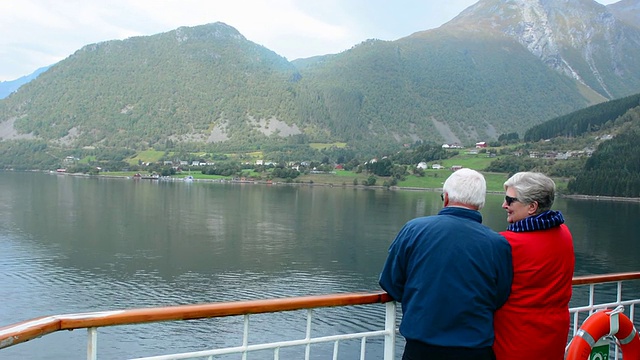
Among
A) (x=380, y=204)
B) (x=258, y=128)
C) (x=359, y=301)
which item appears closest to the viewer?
(x=359, y=301)

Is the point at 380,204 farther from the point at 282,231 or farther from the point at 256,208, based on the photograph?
the point at 282,231

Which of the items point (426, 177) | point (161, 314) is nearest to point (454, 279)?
point (161, 314)

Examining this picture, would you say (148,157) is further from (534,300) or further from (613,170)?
(534,300)

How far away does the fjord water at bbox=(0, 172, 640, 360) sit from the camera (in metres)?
17.0

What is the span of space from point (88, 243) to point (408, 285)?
32599 millimetres

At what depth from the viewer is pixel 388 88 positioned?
603 ft

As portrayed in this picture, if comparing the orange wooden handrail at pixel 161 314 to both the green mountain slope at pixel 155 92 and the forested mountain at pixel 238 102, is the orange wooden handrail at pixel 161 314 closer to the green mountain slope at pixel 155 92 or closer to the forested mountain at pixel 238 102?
the forested mountain at pixel 238 102

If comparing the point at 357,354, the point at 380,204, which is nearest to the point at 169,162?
the point at 380,204

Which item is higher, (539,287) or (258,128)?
(258,128)

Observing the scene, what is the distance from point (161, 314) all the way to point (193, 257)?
27.6 metres

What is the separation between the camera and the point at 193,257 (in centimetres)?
2891

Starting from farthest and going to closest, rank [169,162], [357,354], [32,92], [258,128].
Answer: [32,92] → [258,128] → [169,162] → [357,354]

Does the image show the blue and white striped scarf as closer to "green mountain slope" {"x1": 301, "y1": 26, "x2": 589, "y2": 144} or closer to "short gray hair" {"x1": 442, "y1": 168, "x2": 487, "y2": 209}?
"short gray hair" {"x1": 442, "y1": 168, "x2": 487, "y2": 209}

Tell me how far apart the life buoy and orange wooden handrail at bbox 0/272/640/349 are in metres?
0.98
